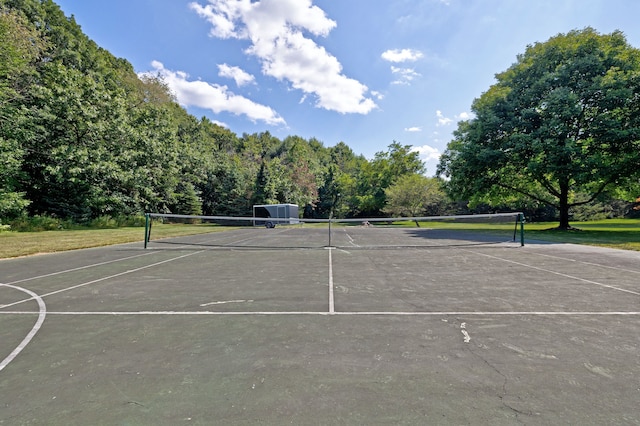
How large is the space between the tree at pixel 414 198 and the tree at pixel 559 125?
67.3 ft

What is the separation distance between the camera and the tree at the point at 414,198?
1950 inches

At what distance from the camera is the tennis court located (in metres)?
2.49

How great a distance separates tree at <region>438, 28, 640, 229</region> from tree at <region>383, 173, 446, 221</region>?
20.5m

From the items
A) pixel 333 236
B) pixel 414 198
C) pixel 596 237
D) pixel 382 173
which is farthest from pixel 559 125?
pixel 382 173

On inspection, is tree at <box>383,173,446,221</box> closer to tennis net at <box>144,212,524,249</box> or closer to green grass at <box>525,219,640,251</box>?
tennis net at <box>144,212,524,249</box>

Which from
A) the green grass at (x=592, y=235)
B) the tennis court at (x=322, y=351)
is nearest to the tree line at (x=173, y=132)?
the green grass at (x=592, y=235)

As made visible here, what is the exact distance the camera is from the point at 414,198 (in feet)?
163

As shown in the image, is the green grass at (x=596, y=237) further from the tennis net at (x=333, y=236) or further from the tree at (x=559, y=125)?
the tree at (x=559, y=125)

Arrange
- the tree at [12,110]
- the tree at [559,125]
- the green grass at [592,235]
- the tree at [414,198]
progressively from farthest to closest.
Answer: the tree at [414,198]
the tree at [12,110]
the tree at [559,125]
the green grass at [592,235]

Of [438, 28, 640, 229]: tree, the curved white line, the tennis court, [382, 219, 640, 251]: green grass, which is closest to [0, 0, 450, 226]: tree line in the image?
the curved white line

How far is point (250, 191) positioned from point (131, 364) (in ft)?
166

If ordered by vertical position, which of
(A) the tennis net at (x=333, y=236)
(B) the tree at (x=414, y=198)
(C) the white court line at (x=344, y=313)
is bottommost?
(A) the tennis net at (x=333, y=236)

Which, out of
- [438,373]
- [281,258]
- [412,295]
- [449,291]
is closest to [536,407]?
[438,373]

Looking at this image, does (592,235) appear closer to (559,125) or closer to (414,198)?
(559,125)
